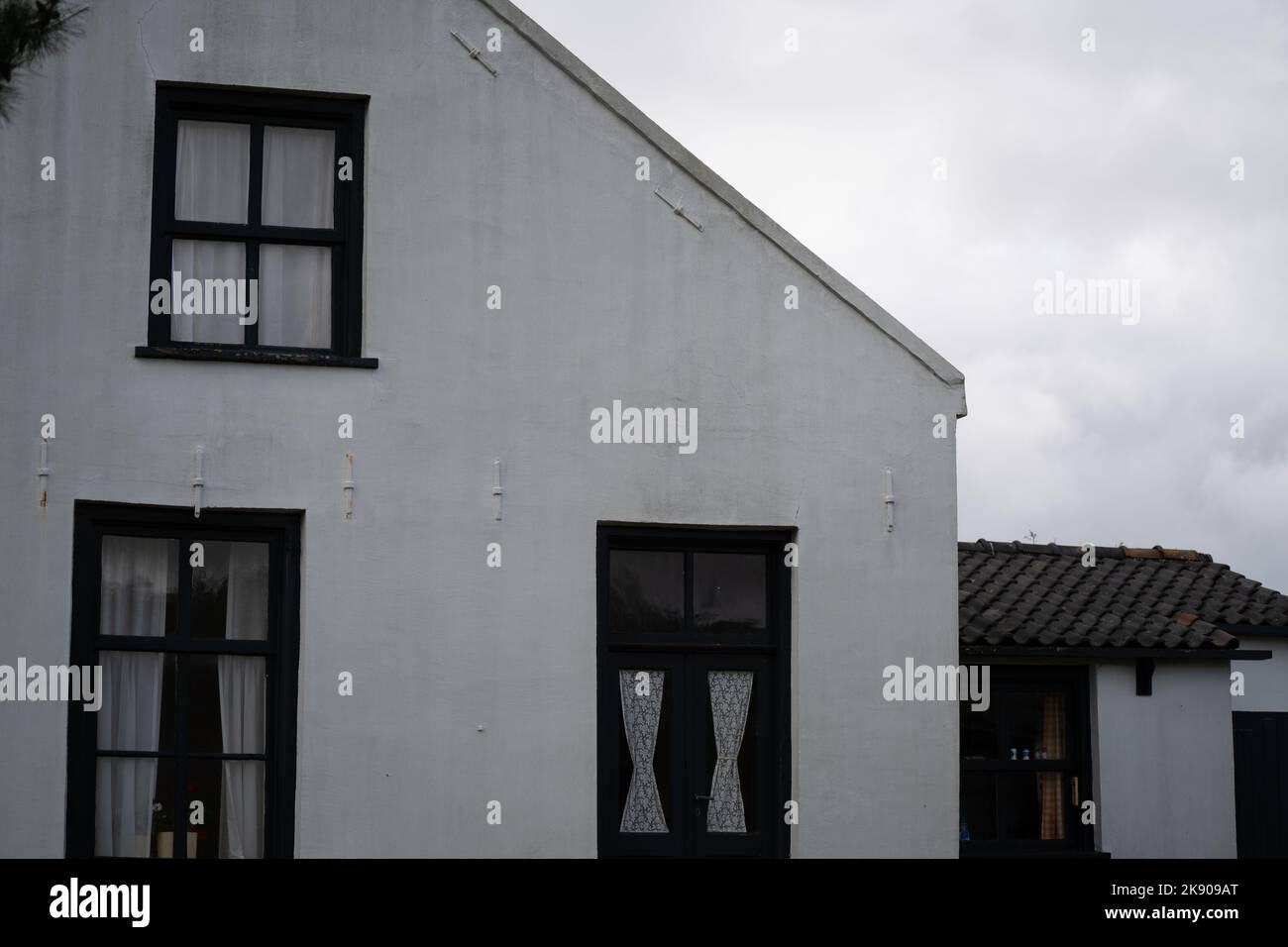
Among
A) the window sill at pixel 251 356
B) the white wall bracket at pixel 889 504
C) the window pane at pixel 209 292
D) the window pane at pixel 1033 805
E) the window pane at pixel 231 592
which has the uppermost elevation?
the window pane at pixel 209 292

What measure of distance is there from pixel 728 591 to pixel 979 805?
422cm

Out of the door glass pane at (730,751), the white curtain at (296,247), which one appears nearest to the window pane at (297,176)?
the white curtain at (296,247)

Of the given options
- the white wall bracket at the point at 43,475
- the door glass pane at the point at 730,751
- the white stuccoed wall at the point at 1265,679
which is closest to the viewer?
the white wall bracket at the point at 43,475

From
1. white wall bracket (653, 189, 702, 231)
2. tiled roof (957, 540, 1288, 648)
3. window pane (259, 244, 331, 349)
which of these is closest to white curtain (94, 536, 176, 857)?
window pane (259, 244, 331, 349)

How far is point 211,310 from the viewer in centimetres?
1008

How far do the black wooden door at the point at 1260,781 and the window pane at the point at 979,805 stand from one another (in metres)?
2.97

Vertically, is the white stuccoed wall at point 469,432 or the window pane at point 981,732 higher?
the white stuccoed wall at point 469,432

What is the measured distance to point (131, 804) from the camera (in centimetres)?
959

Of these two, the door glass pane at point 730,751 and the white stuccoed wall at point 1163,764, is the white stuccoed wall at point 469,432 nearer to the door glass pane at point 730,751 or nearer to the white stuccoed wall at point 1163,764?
the door glass pane at point 730,751

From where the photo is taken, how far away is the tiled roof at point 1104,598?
13336 millimetres

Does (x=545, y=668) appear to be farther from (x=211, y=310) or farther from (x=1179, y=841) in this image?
(x=1179, y=841)
